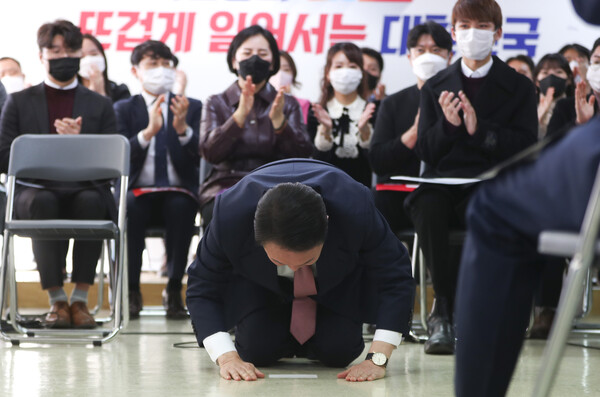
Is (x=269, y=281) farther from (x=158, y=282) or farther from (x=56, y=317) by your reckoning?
(x=158, y=282)

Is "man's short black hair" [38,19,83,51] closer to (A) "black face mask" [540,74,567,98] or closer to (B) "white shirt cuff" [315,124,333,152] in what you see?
(B) "white shirt cuff" [315,124,333,152]

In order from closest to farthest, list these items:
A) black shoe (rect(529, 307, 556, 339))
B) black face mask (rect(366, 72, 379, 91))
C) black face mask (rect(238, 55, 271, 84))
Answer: black shoe (rect(529, 307, 556, 339)) → black face mask (rect(238, 55, 271, 84)) → black face mask (rect(366, 72, 379, 91))

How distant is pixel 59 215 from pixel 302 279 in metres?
1.50

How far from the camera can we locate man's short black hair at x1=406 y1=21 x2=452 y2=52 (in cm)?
376

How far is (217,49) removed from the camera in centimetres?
529

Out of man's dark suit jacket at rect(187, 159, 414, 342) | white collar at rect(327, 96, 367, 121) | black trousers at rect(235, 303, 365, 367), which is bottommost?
black trousers at rect(235, 303, 365, 367)

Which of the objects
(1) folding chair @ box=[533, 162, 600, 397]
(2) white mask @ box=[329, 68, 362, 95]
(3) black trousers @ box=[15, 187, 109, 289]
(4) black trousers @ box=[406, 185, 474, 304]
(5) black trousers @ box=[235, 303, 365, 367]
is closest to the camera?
(1) folding chair @ box=[533, 162, 600, 397]

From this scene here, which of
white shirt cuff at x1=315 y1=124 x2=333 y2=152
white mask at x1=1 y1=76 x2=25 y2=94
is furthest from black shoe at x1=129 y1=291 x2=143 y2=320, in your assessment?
white mask at x1=1 y1=76 x2=25 y2=94

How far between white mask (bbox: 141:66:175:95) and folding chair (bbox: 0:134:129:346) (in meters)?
0.82

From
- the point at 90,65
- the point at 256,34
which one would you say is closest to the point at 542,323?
the point at 256,34

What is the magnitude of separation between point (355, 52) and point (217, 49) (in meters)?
1.45

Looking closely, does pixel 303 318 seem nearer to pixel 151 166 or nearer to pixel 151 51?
pixel 151 166

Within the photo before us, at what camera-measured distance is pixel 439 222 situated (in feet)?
9.64

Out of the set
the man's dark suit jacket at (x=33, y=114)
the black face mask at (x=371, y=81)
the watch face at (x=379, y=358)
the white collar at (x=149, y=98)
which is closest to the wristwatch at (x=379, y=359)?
the watch face at (x=379, y=358)
